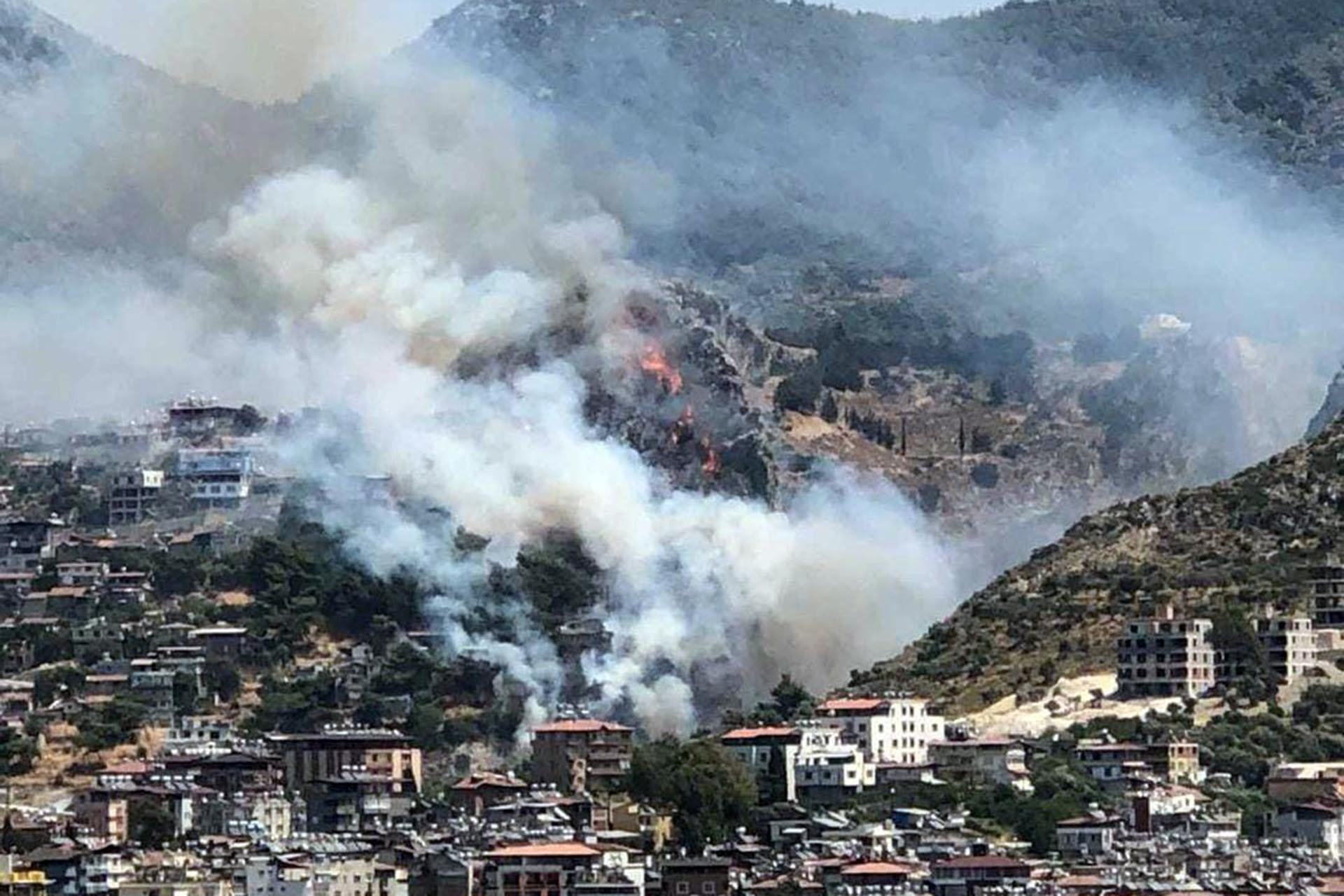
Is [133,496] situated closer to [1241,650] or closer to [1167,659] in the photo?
[1167,659]

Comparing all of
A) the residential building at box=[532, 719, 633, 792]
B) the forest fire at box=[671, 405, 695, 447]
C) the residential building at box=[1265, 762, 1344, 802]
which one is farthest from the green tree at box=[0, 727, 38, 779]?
the forest fire at box=[671, 405, 695, 447]

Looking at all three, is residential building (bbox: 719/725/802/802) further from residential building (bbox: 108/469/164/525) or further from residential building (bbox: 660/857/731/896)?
residential building (bbox: 108/469/164/525)

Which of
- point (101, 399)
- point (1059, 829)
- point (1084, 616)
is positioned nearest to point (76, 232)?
point (101, 399)

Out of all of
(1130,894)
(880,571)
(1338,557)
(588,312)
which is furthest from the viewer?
(588,312)

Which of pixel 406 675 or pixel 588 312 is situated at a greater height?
pixel 588 312

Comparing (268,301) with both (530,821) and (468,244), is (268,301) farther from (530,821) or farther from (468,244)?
(530,821)
